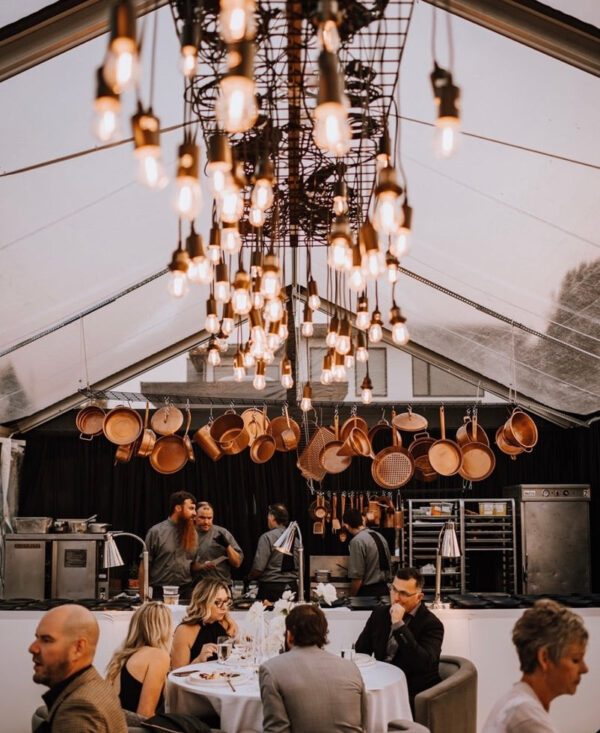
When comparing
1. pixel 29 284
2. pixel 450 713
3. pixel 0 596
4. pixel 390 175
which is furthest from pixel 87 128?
pixel 0 596

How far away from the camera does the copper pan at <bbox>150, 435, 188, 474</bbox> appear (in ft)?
26.1

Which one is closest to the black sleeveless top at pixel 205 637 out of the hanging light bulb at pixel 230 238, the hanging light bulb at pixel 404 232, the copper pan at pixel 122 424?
the hanging light bulb at pixel 230 238

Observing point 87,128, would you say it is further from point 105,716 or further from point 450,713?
point 450,713

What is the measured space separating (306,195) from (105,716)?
134 inches

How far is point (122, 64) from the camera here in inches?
78.8

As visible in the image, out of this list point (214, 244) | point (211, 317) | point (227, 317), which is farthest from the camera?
point (227, 317)

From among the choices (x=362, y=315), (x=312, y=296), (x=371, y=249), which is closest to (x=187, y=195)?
(x=371, y=249)

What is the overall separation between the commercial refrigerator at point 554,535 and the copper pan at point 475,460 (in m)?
2.35

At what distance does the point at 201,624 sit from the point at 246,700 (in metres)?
0.87

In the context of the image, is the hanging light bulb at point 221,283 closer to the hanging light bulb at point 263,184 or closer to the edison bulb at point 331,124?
the hanging light bulb at point 263,184

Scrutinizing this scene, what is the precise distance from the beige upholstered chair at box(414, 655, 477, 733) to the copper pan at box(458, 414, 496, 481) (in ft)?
8.92

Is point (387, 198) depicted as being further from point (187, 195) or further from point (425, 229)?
point (425, 229)

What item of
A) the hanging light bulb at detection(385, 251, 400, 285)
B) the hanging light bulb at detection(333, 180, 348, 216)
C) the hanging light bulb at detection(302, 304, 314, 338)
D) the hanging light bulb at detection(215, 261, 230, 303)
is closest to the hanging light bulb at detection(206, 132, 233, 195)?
the hanging light bulb at detection(333, 180, 348, 216)

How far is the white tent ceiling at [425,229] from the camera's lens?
4.50 meters
